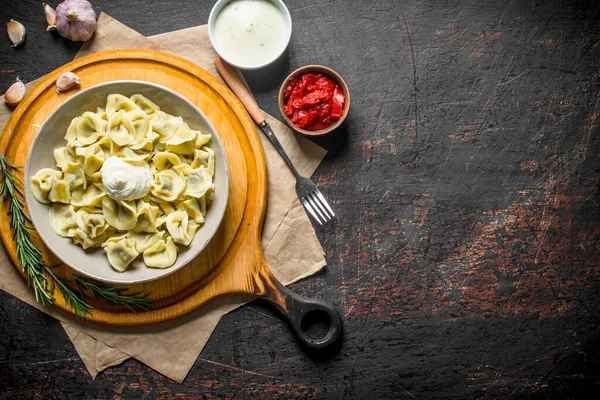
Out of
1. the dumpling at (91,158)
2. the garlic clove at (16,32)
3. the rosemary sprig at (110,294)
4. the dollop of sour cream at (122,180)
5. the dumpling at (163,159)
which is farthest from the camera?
the garlic clove at (16,32)

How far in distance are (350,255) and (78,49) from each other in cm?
238

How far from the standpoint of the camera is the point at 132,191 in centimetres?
285

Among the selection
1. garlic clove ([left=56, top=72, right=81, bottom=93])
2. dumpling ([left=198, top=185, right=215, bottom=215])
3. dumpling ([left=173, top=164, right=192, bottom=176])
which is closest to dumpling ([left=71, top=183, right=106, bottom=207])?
dumpling ([left=173, top=164, right=192, bottom=176])

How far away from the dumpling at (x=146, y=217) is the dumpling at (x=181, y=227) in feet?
0.32

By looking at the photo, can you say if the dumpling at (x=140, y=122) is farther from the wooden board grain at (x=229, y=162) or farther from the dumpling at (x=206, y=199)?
the dumpling at (x=206, y=199)

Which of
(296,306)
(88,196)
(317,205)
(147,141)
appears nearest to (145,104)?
(147,141)

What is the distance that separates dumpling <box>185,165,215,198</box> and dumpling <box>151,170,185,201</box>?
4cm

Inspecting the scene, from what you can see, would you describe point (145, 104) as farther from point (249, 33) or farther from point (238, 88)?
point (249, 33)

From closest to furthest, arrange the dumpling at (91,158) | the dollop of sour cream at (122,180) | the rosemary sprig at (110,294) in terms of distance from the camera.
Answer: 1. the dollop of sour cream at (122,180)
2. the dumpling at (91,158)
3. the rosemary sprig at (110,294)

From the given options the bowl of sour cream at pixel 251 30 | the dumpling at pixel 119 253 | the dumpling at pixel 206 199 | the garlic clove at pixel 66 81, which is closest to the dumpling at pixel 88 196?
the dumpling at pixel 119 253

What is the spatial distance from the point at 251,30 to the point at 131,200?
136 centimetres

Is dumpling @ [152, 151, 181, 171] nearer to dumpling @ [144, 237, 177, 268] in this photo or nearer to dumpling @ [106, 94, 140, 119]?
dumpling @ [106, 94, 140, 119]

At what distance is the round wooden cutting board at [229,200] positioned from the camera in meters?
3.20

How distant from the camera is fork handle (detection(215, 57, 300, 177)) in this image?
3264mm
